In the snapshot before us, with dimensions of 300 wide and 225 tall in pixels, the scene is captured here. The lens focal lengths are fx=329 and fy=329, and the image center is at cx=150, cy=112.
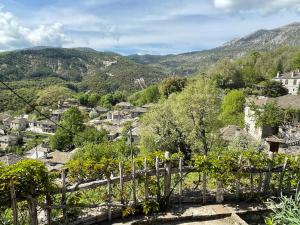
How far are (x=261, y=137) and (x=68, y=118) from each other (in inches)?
1685

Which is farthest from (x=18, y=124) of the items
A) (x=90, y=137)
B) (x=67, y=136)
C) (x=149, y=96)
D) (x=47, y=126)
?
(x=90, y=137)

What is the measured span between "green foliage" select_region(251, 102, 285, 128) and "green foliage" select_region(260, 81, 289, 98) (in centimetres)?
2671

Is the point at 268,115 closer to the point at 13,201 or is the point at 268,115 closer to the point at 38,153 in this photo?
the point at 13,201

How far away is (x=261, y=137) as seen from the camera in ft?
112

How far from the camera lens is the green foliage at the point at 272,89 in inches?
2365

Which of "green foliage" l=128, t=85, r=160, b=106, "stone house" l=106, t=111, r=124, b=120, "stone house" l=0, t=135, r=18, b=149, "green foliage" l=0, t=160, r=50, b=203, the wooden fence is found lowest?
"stone house" l=0, t=135, r=18, b=149

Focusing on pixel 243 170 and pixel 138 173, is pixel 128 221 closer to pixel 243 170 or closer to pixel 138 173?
pixel 138 173

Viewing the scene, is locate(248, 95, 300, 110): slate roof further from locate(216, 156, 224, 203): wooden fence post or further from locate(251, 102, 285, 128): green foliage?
locate(216, 156, 224, 203): wooden fence post

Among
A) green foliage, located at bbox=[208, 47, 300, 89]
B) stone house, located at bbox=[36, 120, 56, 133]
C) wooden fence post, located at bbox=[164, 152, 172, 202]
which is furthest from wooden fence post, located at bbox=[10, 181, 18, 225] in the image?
stone house, located at bbox=[36, 120, 56, 133]

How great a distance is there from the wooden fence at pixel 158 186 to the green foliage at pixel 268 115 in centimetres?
2387

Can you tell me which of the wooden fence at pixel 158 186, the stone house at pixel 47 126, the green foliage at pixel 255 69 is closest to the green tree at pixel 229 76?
the green foliage at pixel 255 69

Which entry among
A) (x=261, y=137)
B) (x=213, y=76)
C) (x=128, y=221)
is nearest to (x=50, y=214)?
(x=128, y=221)

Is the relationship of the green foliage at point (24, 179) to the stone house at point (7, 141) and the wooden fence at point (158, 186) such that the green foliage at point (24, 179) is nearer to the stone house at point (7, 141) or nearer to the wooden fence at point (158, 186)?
the wooden fence at point (158, 186)

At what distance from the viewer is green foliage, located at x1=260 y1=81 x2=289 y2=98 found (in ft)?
197
